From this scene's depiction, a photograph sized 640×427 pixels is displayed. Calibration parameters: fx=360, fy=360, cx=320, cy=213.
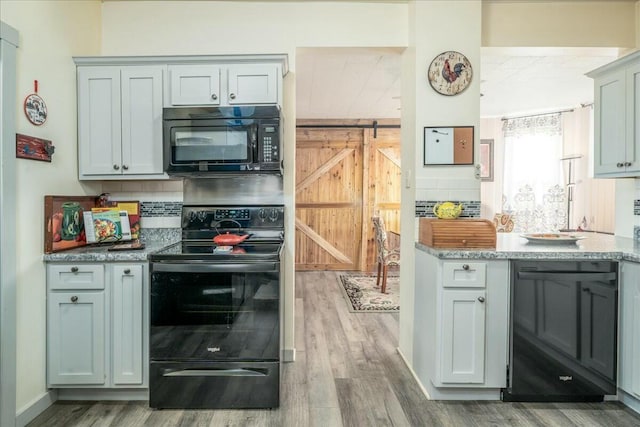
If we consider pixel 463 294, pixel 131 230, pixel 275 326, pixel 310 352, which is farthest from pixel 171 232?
pixel 463 294

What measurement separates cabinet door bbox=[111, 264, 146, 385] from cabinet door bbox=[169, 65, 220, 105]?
115 cm

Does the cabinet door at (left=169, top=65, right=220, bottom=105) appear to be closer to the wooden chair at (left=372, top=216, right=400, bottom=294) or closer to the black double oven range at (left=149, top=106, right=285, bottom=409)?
the black double oven range at (left=149, top=106, right=285, bottom=409)

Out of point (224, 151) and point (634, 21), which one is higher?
point (634, 21)

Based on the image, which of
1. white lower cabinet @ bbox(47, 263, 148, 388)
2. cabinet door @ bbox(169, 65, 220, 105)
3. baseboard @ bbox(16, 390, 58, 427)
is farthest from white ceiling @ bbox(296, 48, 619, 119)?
baseboard @ bbox(16, 390, 58, 427)

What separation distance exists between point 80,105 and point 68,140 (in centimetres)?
26

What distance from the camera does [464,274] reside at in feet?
6.90

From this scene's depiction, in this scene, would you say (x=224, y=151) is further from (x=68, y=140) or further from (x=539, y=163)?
(x=539, y=163)

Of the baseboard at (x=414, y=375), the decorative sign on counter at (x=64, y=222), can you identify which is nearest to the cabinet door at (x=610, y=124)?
the baseboard at (x=414, y=375)

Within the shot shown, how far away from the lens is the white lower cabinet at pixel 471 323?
2.10 m

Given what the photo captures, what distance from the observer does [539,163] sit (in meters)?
5.55

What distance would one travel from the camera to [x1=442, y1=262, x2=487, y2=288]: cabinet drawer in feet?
6.87

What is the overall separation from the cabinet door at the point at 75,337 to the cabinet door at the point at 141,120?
87 cm

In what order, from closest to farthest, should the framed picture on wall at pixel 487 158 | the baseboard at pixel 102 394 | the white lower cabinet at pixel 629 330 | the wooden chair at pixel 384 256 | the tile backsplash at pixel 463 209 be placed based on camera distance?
the white lower cabinet at pixel 629 330
the baseboard at pixel 102 394
the tile backsplash at pixel 463 209
the wooden chair at pixel 384 256
the framed picture on wall at pixel 487 158

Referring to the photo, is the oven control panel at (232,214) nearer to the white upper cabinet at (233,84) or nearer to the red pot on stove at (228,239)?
the red pot on stove at (228,239)
